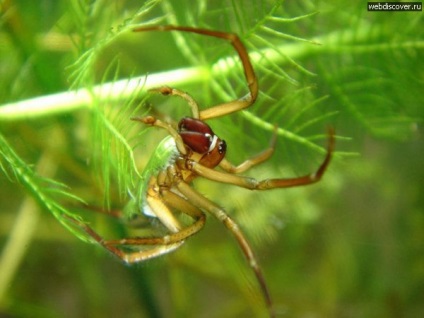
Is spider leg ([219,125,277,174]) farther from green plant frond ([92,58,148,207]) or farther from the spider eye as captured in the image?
green plant frond ([92,58,148,207])

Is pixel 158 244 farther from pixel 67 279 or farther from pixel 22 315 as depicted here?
pixel 67 279

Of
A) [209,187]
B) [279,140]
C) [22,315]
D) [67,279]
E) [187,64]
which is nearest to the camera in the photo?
[279,140]

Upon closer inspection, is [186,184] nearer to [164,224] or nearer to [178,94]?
[164,224]

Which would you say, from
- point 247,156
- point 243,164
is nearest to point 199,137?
point 243,164

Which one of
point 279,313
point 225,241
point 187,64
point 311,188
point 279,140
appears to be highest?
point 187,64

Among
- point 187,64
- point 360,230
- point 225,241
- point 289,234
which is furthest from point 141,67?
point 360,230
